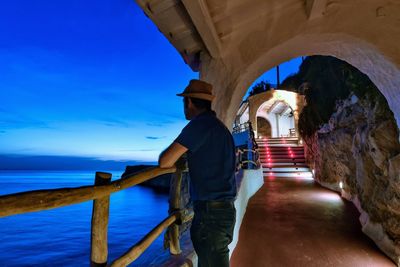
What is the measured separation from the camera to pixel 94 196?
4.37 ft

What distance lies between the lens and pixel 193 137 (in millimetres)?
1456

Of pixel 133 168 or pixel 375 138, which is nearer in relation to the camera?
pixel 375 138

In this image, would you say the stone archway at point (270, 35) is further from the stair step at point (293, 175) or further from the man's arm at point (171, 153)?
the stair step at point (293, 175)

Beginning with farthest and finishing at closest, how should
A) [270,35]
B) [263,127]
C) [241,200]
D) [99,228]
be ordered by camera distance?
[263,127] < [241,200] < [270,35] < [99,228]

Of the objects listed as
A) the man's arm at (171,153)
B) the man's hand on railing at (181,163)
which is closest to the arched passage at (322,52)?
the man's hand on railing at (181,163)

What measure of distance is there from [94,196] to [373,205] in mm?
5222

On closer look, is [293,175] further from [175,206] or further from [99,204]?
[99,204]

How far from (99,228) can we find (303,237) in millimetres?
4053

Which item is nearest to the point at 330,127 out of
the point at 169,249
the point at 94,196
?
the point at 169,249

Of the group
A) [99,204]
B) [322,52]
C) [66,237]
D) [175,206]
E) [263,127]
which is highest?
[263,127]

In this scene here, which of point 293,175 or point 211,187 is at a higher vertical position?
point 211,187

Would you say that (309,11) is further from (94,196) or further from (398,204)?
(398,204)

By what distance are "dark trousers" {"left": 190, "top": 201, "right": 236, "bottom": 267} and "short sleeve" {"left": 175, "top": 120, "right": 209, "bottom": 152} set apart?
1.24 ft

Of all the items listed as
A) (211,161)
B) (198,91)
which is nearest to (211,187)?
(211,161)
